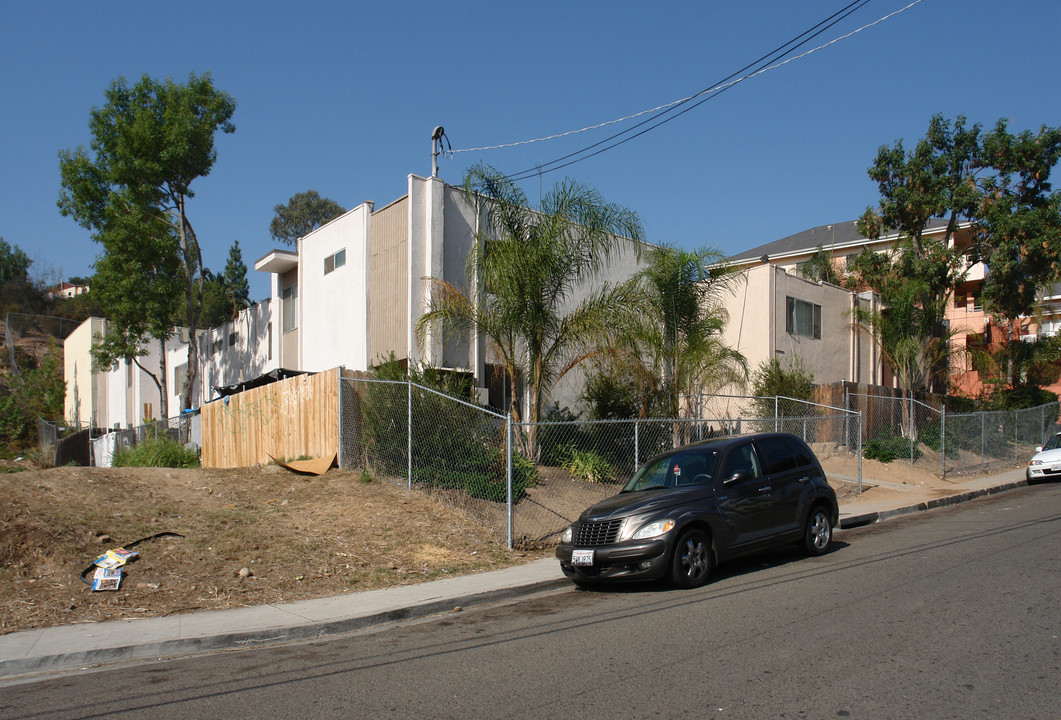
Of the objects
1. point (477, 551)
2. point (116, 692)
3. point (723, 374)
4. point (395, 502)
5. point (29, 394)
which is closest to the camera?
point (116, 692)

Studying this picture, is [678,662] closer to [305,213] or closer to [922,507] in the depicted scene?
[922,507]

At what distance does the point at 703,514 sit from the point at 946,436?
1718cm

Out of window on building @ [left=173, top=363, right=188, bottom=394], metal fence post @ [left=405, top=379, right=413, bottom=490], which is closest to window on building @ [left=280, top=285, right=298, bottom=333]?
metal fence post @ [left=405, top=379, right=413, bottom=490]

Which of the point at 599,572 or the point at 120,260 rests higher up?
the point at 120,260

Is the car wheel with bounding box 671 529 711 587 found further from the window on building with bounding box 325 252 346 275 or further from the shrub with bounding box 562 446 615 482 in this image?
the window on building with bounding box 325 252 346 275

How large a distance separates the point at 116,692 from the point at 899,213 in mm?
28781

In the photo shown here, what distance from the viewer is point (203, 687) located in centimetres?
584

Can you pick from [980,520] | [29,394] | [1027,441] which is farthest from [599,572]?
[29,394]

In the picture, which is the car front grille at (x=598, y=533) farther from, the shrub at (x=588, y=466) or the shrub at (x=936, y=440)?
the shrub at (x=936, y=440)

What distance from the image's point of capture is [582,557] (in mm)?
8703

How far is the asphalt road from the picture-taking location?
4820 millimetres

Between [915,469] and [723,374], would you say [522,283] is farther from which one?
[915,469]

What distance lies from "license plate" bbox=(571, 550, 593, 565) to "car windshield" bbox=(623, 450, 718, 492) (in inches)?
54.0

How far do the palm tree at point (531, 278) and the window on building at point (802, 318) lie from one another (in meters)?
11.5
